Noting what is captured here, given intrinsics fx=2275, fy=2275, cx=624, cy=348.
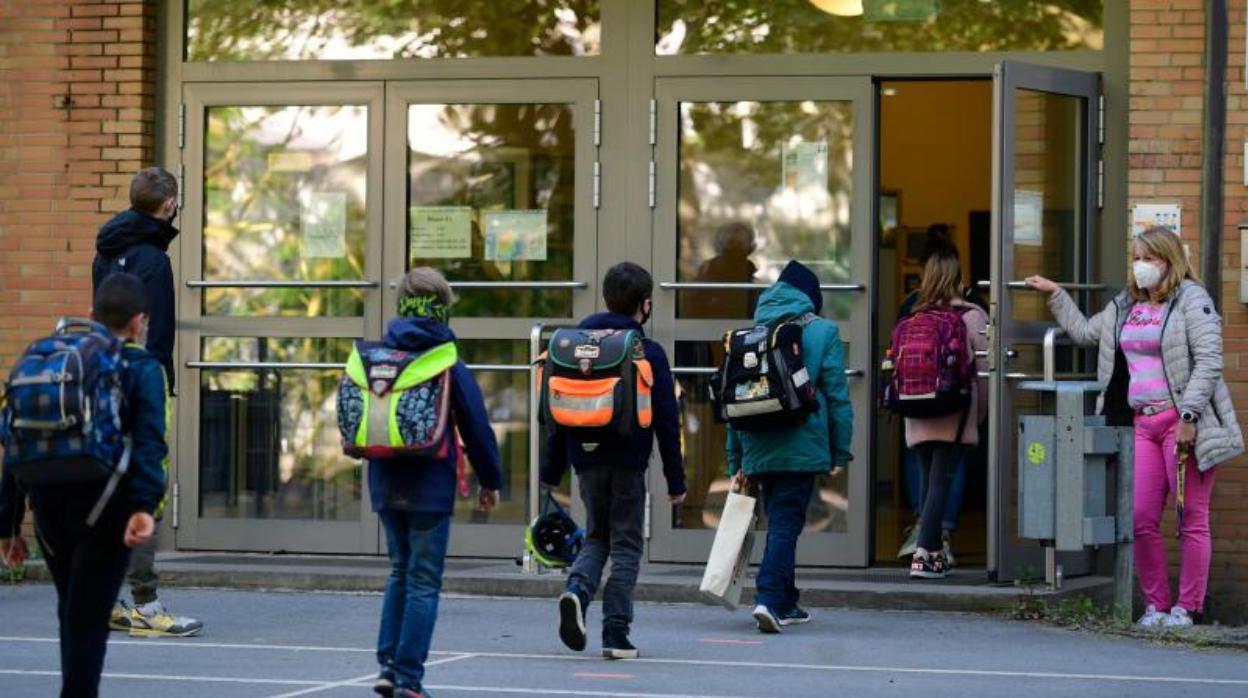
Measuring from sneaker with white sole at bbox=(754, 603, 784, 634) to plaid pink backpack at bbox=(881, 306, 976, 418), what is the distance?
1957mm

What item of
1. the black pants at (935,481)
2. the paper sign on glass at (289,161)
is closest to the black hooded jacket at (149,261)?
the paper sign on glass at (289,161)

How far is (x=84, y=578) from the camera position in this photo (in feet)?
22.9

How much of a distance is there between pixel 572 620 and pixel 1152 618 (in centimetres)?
313

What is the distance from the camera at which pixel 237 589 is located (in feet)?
40.0

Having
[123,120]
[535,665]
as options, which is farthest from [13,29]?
[535,665]

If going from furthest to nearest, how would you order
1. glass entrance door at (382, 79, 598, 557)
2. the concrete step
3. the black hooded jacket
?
glass entrance door at (382, 79, 598, 557)
the concrete step
the black hooded jacket

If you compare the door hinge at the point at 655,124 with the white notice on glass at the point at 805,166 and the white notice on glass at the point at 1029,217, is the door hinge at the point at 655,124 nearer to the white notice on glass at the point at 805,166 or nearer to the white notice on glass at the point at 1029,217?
the white notice on glass at the point at 805,166

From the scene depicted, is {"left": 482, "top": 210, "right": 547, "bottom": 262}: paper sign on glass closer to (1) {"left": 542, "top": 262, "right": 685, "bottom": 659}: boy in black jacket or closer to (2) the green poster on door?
(2) the green poster on door

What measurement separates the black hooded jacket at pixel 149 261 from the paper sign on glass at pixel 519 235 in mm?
2767

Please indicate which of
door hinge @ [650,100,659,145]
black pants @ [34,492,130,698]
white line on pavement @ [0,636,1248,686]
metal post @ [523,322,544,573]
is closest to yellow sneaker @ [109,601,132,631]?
white line on pavement @ [0,636,1248,686]

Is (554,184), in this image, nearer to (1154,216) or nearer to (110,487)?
(1154,216)

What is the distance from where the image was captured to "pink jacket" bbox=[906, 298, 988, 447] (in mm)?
12148

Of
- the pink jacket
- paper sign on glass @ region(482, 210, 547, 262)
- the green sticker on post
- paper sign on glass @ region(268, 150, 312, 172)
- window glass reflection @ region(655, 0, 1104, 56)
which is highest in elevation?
window glass reflection @ region(655, 0, 1104, 56)

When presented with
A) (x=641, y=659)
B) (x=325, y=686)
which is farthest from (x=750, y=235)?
(x=325, y=686)
